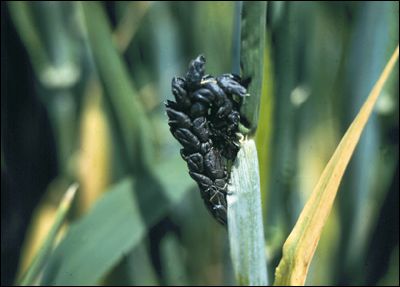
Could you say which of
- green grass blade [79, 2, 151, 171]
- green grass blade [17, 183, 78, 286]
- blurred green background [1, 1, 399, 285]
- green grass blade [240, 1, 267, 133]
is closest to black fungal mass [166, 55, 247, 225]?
green grass blade [240, 1, 267, 133]

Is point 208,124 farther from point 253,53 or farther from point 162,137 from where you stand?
point 162,137

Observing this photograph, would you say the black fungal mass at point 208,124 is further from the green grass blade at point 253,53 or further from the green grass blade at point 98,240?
the green grass blade at point 98,240

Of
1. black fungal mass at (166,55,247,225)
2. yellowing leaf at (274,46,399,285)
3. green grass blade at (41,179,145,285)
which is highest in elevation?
black fungal mass at (166,55,247,225)

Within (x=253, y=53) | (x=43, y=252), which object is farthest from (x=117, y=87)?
(x=253, y=53)

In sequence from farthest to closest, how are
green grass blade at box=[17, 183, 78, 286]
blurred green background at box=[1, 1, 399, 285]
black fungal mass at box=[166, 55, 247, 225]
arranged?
1. blurred green background at box=[1, 1, 399, 285]
2. green grass blade at box=[17, 183, 78, 286]
3. black fungal mass at box=[166, 55, 247, 225]

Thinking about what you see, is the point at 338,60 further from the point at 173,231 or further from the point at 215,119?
the point at 215,119

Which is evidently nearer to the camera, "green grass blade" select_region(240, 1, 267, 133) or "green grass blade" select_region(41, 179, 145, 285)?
"green grass blade" select_region(240, 1, 267, 133)

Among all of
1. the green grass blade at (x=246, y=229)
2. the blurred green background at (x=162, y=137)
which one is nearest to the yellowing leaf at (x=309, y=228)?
the green grass blade at (x=246, y=229)

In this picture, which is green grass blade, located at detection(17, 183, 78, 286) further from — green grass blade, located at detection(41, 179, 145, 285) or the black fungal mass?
the black fungal mass
